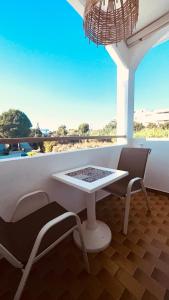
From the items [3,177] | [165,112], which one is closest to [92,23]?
[3,177]

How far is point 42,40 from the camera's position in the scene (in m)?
3.46

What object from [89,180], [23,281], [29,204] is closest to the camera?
[23,281]

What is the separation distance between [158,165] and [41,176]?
6.40ft

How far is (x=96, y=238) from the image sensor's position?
1.28 m

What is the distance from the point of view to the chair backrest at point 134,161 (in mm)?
1721

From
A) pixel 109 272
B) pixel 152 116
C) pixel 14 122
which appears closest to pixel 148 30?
pixel 152 116

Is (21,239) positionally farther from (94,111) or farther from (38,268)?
(94,111)

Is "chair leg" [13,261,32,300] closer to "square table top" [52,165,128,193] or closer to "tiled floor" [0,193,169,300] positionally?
"tiled floor" [0,193,169,300]

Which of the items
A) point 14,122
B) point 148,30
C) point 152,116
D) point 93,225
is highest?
point 148,30

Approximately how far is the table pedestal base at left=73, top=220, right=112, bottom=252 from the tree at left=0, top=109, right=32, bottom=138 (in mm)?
1490

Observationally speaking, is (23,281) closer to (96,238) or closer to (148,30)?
(96,238)

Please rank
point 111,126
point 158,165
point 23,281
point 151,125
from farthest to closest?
point 111,126
point 151,125
point 158,165
point 23,281

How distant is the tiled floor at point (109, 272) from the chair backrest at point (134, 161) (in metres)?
0.65

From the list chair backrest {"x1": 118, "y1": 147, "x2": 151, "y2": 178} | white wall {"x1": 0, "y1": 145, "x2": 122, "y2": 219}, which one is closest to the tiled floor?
white wall {"x1": 0, "y1": 145, "x2": 122, "y2": 219}
